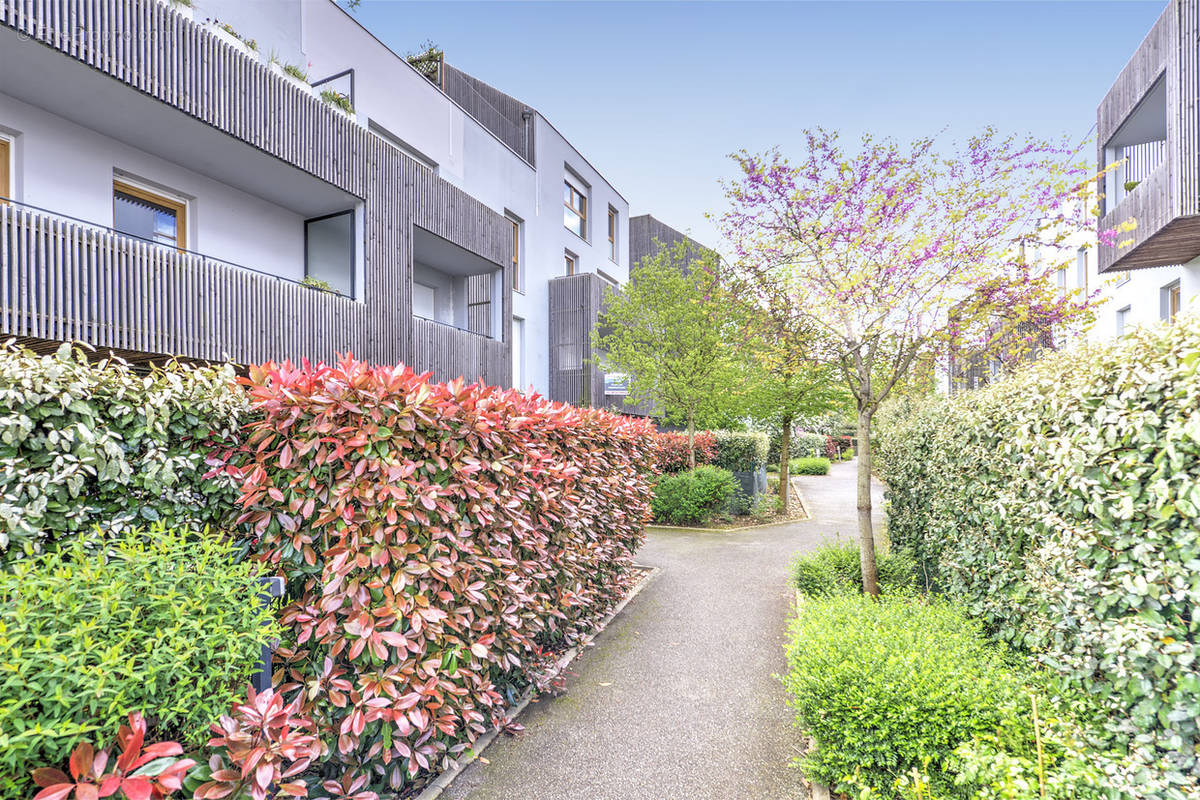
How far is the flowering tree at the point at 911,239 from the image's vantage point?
4.54 meters

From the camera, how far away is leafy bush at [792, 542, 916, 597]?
529 centimetres

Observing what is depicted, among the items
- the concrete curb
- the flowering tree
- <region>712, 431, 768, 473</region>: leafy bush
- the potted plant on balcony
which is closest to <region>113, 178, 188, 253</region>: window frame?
the potted plant on balcony

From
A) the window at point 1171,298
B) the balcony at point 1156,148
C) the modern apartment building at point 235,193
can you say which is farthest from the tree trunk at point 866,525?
the window at point 1171,298

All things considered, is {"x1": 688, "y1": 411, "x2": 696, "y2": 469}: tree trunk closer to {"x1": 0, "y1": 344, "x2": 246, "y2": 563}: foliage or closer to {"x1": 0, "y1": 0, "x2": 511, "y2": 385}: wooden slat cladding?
{"x1": 0, "y1": 0, "x2": 511, "y2": 385}: wooden slat cladding

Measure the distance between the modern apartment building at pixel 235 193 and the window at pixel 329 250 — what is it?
0.13 feet

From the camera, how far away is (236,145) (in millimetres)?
7422

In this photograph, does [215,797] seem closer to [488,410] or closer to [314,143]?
[488,410]

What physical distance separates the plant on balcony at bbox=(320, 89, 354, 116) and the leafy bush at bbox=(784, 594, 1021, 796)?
10798mm

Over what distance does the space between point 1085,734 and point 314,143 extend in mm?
10625

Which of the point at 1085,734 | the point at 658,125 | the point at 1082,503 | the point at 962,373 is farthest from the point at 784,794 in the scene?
the point at 658,125

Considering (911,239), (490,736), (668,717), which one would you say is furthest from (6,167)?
(911,239)

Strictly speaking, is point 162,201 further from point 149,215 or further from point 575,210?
point 575,210

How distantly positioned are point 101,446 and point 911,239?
585cm

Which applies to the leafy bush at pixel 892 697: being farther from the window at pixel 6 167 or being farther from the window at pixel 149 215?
the window at pixel 6 167
